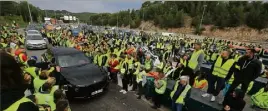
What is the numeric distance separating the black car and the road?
0.39 m

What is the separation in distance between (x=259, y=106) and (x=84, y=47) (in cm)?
996

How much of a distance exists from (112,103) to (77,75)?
1569mm

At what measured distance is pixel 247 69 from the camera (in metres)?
5.02

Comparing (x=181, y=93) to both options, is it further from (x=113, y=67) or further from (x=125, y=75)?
(x=113, y=67)

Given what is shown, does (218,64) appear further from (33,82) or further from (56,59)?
(56,59)

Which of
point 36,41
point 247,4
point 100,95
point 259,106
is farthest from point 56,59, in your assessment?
point 247,4

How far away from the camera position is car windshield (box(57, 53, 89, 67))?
24.4 ft

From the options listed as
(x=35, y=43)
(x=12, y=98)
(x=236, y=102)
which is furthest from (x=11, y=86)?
(x=35, y=43)

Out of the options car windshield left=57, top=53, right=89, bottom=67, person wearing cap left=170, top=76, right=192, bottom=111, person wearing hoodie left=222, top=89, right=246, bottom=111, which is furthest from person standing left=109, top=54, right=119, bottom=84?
person wearing hoodie left=222, top=89, right=246, bottom=111

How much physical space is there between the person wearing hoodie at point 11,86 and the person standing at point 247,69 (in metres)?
4.81

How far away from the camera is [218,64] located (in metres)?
5.48

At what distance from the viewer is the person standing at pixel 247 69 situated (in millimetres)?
4980

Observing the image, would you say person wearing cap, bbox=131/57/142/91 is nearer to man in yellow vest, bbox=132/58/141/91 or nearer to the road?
man in yellow vest, bbox=132/58/141/91

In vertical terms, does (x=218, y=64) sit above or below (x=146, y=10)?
below
